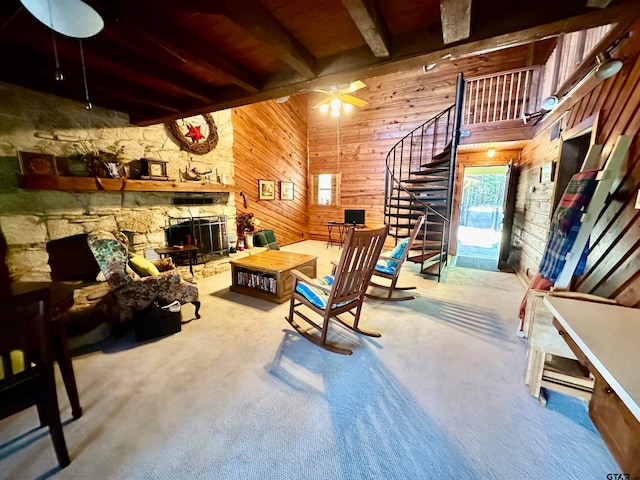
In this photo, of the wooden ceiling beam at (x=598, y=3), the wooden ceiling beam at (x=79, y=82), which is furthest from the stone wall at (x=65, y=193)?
the wooden ceiling beam at (x=598, y=3)

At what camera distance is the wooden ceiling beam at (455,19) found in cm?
125

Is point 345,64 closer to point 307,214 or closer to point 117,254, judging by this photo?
point 117,254

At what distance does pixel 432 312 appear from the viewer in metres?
2.90

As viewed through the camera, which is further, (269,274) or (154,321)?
(269,274)

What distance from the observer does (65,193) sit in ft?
9.34

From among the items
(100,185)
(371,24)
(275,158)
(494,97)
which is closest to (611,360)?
(371,24)

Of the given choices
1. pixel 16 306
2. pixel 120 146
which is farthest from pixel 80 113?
pixel 16 306

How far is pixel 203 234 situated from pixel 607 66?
482cm

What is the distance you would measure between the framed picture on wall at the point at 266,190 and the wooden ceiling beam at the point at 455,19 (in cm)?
494

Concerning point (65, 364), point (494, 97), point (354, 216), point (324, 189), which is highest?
point (494, 97)

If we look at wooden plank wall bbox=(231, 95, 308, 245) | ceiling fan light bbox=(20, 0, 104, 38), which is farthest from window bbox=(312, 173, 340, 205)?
ceiling fan light bbox=(20, 0, 104, 38)

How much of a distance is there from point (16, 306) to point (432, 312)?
318 cm

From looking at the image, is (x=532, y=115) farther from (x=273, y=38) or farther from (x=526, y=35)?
(x=273, y=38)

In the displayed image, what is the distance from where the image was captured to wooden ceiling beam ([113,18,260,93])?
1.58 m
